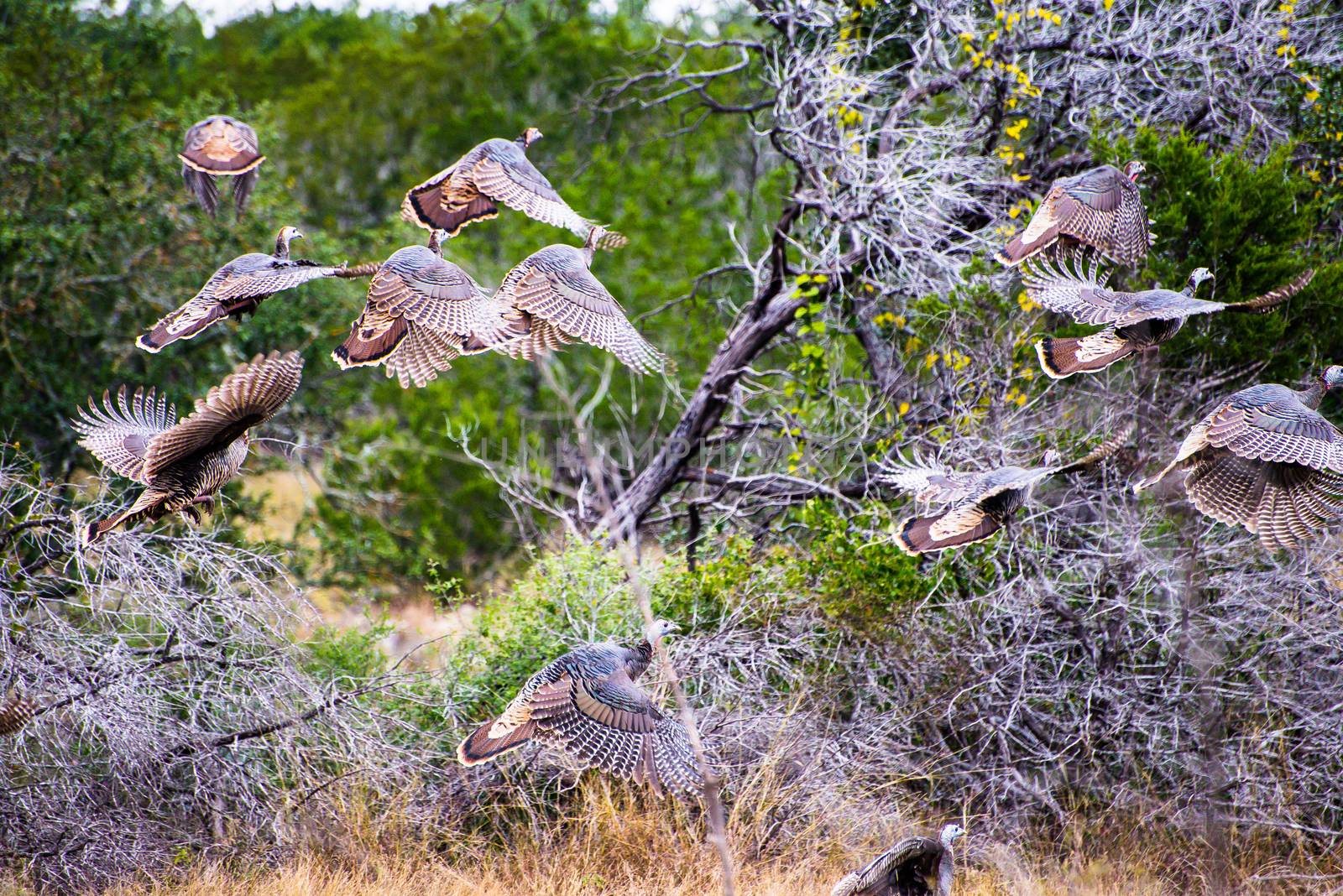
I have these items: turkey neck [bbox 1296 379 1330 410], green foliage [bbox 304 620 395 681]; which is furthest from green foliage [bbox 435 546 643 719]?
turkey neck [bbox 1296 379 1330 410]

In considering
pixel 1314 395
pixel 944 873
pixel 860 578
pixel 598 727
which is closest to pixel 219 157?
pixel 598 727

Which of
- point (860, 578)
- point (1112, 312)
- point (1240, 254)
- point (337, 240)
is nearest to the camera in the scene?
point (1112, 312)

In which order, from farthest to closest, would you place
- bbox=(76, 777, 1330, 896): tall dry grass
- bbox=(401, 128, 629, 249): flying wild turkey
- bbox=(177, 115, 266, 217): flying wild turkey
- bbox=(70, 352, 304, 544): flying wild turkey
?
bbox=(177, 115, 266, 217): flying wild turkey → bbox=(76, 777, 1330, 896): tall dry grass → bbox=(401, 128, 629, 249): flying wild turkey → bbox=(70, 352, 304, 544): flying wild turkey

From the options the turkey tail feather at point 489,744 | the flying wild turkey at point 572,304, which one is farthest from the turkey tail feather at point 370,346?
the turkey tail feather at point 489,744

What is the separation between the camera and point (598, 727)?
4.57 m

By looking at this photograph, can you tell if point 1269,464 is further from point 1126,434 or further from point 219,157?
point 219,157

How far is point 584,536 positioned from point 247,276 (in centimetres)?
364

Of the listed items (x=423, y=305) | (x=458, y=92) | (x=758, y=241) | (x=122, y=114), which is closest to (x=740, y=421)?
(x=423, y=305)

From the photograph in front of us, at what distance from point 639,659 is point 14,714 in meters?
2.65

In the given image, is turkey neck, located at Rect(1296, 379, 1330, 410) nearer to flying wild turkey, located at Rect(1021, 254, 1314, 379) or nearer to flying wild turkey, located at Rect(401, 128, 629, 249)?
flying wild turkey, located at Rect(1021, 254, 1314, 379)

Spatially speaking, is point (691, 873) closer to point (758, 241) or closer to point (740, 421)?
point (740, 421)

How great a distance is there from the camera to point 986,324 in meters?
6.59

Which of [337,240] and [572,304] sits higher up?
[572,304]

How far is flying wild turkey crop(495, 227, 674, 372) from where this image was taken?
5.02 m
